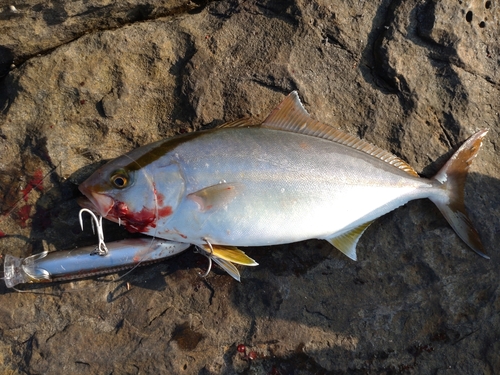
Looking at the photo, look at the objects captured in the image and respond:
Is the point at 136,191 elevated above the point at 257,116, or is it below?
below

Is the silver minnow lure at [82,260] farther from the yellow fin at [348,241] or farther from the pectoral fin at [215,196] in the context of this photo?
the yellow fin at [348,241]

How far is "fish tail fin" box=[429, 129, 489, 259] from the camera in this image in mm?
3104

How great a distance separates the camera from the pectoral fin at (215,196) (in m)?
2.81

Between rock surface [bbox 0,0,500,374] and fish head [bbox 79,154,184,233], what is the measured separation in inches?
15.7

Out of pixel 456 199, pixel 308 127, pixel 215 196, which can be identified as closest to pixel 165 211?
pixel 215 196

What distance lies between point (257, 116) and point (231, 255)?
3.40 feet

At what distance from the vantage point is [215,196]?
2816 millimetres

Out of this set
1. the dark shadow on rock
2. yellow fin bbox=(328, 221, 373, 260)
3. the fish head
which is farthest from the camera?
the dark shadow on rock

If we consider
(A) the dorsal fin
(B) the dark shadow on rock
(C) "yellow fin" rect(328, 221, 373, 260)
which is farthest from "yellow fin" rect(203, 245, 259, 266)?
(B) the dark shadow on rock

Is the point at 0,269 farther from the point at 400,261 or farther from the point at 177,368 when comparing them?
the point at 400,261

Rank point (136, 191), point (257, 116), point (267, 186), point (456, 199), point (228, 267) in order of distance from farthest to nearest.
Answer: point (257, 116)
point (456, 199)
point (228, 267)
point (267, 186)
point (136, 191)

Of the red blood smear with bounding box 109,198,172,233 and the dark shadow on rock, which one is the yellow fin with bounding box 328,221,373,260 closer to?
the red blood smear with bounding box 109,198,172,233

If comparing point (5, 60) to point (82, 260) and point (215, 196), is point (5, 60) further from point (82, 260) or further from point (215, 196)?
point (215, 196)

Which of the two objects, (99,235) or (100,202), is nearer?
(100,202)
